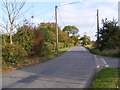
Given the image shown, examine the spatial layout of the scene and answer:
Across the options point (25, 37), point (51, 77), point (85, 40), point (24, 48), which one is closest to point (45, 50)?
point (25, 37)

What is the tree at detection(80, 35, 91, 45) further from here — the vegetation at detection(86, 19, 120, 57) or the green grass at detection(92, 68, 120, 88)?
the green grass at detection(92, 68, 120, 88)

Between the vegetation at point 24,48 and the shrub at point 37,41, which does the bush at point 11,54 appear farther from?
the shrub at point 37,41

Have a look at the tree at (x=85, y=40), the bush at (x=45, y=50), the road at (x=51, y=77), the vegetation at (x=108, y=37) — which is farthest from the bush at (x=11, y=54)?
the tree at (x=85, y=40)

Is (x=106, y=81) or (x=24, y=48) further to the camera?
(x=24, y=48)

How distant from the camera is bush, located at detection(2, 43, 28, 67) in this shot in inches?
581

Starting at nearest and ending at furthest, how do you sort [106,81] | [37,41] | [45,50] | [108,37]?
[106,81] → [37,41] → [45,50] → [108,37]

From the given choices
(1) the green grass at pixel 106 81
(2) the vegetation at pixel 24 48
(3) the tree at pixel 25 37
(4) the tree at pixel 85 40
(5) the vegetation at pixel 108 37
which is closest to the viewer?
(1) the green grass at pixel 106 81

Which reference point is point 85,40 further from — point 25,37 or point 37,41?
point 25,37

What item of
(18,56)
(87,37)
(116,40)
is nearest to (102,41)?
(116,40)

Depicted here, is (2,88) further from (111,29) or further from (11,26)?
(111,29)

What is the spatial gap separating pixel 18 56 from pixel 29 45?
317 centimetres

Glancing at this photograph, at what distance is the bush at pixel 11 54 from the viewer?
48.4 ft

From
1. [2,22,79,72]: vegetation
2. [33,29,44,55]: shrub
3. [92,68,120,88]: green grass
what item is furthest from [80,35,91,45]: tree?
[92,68,120,88]: green grass

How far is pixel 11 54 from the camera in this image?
48.6ft
